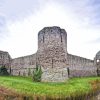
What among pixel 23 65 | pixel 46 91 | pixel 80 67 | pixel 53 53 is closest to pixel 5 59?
pixel 23 65

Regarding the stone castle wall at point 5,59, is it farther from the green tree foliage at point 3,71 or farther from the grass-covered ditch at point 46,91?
the grass-covered ditch at point 46,91

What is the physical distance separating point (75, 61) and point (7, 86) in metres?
13.7

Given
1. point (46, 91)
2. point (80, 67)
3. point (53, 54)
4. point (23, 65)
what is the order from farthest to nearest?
1. point (23, 65)
2. point (80, 67)
3. point (53, 54)
4. point (46, 91)

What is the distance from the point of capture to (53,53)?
2381 cm

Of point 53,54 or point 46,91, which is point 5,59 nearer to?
point 53,54

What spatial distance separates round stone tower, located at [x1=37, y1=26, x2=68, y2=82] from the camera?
921 inches

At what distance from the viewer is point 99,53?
3988 cm

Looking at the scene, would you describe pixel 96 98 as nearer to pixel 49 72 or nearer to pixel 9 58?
pixel 49 72

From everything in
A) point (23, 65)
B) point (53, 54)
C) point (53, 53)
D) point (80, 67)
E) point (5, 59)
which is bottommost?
point (80, 67)

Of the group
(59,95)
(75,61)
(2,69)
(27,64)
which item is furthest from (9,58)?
(59,95)

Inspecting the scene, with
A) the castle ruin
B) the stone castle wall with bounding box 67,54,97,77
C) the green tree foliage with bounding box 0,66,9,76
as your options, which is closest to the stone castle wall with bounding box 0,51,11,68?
the green tree foliage with bounding box 0,66,9,76

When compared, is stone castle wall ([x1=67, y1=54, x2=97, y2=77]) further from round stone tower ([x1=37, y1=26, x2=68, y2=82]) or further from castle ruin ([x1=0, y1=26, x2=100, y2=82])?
round stone tower ([x1=37, y1=26, x2=68, y2=82])

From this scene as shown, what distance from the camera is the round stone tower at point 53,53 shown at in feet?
76.8

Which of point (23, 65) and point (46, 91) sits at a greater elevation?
point (23, 65)
